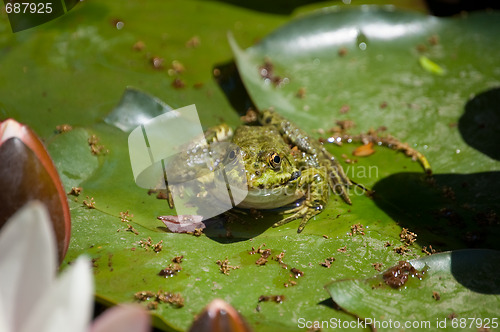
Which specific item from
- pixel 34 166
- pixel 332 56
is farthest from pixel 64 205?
pixel 332 56

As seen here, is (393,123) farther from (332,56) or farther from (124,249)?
(124,249)

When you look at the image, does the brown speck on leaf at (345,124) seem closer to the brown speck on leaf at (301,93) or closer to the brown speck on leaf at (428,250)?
the brown speck on leaf at (301,93)

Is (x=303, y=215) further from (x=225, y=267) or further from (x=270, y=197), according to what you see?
(x=225, y=267)

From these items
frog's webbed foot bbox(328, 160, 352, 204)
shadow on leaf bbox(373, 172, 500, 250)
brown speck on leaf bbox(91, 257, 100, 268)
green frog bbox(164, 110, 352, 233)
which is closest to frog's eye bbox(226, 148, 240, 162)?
green frog bbox(164, 110, 352, 233)

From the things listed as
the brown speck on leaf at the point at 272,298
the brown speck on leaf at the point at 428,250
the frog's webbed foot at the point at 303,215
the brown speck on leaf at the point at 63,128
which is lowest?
the brown speck on leaf at the point at 428,250

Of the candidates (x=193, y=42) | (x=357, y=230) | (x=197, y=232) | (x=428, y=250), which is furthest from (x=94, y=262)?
(x=193, y=42)

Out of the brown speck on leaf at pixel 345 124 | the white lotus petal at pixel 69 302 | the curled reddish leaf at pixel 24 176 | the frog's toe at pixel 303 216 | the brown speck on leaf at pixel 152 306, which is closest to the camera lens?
the white lotus petal at pixel 69 302

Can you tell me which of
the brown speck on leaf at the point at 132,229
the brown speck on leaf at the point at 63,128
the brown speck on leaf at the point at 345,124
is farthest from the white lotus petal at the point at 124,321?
the brown speck on leaf at the point at 345,124

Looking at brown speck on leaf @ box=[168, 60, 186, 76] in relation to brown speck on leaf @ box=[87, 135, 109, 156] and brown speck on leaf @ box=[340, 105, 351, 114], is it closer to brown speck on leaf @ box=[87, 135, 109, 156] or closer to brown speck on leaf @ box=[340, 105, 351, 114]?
brown speck on leaf @ box=[87, 135, 109, 156]
